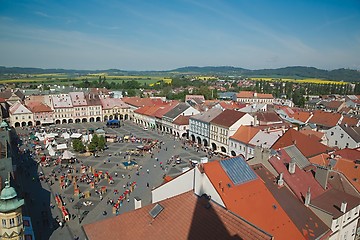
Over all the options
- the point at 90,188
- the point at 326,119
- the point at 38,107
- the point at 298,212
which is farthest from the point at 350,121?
the point at 38,107

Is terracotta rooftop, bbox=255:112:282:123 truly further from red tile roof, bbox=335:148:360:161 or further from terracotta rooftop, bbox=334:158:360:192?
A: terracotta rooftop, bbox=334:158:360:192

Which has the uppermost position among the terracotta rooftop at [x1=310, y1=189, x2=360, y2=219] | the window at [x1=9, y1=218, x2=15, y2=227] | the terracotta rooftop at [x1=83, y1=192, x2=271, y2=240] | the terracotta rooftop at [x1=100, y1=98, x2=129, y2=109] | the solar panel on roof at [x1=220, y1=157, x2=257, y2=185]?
the solar panel on roof at [x1=220, y1=157, x2=257, y2=185]

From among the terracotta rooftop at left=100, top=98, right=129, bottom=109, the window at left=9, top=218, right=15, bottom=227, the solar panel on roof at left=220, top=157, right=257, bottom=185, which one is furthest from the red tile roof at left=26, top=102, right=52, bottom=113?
the solar panel on roof at left=220, top=157, right=257, bottom=185

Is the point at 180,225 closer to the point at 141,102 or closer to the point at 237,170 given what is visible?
the point at 237,170

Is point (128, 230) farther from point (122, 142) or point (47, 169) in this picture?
point (122, 142)

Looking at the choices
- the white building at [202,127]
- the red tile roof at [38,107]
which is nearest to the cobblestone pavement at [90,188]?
the white building at [202,127]

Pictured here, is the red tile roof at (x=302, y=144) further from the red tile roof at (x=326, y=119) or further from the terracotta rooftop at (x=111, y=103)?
the terracotta rooftop at (x=111, y=103)
